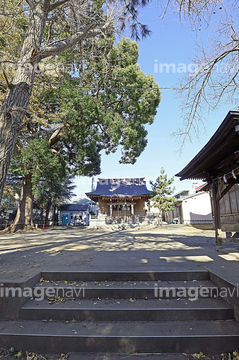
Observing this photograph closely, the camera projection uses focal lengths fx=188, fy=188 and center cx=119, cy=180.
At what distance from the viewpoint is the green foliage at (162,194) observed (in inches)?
732

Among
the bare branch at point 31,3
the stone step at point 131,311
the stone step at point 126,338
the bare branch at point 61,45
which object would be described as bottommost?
the stone step at point 126,338

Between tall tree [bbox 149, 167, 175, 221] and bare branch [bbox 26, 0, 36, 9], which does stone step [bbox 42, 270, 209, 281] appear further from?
tall tree [bbox 149, 167, 175, 221]

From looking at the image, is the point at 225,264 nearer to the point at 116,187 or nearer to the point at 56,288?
the point at 56,288

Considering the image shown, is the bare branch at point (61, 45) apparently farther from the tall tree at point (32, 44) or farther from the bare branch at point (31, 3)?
the bare branch at point (31, 3)

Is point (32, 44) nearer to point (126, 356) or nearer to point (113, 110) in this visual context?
point (126, 356)

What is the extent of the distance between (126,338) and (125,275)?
116 centimetres

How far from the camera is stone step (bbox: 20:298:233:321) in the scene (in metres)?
2.49

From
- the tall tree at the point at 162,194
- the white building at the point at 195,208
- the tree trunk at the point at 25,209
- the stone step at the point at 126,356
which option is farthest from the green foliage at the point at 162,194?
the stone step at the point at 126,356

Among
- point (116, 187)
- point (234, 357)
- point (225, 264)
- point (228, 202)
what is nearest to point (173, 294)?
point (234, 357)

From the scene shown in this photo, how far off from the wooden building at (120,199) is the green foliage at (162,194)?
2500 millimetres

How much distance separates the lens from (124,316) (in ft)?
8.23

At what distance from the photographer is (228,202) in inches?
422

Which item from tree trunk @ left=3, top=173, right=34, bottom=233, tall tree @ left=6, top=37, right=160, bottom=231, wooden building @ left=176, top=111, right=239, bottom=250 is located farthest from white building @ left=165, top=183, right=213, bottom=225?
wooden building @ left=176, top=111, right=239, bottom=250

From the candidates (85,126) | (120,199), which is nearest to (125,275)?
(85,126)
